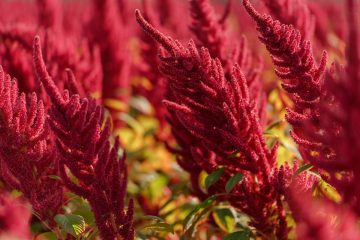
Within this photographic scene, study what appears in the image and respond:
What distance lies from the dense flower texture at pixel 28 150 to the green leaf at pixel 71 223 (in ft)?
0.19

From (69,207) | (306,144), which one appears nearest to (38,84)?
(69,207)

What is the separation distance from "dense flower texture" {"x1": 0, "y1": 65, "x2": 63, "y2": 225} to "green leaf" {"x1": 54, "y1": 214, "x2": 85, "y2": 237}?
0.06m

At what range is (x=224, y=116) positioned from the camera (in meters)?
1.72

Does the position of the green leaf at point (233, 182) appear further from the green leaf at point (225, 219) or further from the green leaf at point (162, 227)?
the green leaf at point (225, 219)

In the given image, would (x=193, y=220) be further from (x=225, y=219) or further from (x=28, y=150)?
(x=28, y=150)

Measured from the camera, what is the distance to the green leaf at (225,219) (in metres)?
2.19

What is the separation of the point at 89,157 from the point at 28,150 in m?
0.21

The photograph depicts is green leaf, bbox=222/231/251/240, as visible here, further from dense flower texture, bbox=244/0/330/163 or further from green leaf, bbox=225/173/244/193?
dense flower texture, bbox=244/0/330/163

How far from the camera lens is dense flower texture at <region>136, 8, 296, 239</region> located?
1.68 metres

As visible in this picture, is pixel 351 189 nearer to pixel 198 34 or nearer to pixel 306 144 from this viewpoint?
pixel 306 144

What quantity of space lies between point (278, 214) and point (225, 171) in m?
0.23

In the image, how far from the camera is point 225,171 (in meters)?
1.99

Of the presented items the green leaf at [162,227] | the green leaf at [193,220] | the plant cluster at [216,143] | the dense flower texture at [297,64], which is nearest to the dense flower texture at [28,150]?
the plant cluster at [216,143]

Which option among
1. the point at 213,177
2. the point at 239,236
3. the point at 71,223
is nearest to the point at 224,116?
the point at 213,177
